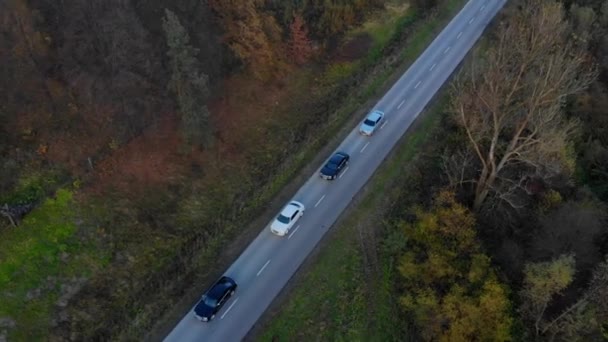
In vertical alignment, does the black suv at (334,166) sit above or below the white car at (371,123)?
below

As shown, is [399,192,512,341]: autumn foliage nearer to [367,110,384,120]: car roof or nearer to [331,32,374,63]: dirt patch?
[367,110,384,120]: car roof

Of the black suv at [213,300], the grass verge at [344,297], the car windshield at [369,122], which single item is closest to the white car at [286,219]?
the grass verge at [344,297]

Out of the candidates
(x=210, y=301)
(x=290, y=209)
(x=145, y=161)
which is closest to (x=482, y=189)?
(x=290, y=209)

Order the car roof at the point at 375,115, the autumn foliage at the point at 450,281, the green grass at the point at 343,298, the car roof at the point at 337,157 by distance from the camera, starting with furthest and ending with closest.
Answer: the car roof at the point at 375,115 → the car roof at the point at 337,157 → the green grass at the point at 343,298 → the autumn foliage at the point at 450,281

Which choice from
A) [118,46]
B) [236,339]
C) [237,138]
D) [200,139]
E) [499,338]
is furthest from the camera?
[237,138]

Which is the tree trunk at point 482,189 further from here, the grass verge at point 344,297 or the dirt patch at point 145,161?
the dirt patch at point 145,161

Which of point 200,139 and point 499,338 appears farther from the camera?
point 200,139

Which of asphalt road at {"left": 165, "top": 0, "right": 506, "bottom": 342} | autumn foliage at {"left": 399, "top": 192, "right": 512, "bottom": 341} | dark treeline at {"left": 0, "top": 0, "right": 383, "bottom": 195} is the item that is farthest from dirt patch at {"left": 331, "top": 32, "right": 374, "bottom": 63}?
autumn foliage at {"left": 399, "top": 192, "right": 512, "bottom": 341}

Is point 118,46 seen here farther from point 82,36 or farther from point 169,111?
point 169,111

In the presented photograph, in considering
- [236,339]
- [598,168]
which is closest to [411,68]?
[598,168]
